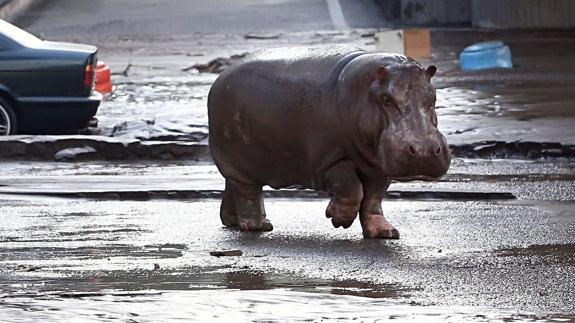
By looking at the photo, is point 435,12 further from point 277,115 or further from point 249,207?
point 277,115

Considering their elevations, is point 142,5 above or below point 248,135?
below

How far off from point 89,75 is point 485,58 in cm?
1071

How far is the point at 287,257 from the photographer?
30.1 ft

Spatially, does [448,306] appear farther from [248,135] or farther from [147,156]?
[147,156]

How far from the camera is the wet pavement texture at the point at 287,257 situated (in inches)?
288

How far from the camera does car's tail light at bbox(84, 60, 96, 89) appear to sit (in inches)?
672

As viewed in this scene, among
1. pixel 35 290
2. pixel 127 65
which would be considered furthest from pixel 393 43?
pixel 35 290

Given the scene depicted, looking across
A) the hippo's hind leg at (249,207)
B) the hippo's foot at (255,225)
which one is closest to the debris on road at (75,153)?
the hippo's hind leg at (249,207)

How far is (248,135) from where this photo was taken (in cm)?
→ 1030

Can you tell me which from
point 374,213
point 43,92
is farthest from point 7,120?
point 374,213

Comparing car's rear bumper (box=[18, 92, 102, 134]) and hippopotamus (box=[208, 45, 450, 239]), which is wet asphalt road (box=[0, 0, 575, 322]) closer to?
hippopotamus (box=[208, 45, 450, 239])

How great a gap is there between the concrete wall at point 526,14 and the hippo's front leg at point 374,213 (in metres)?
26.0

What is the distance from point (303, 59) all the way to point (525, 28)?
26559 millimetres

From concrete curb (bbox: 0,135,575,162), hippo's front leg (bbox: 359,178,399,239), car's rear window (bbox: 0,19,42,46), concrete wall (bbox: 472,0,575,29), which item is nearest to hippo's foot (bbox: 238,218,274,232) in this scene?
hippo's front leg (bbox: 359,178,399,239)
